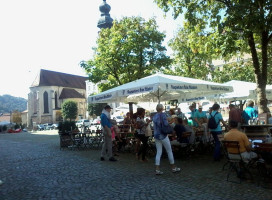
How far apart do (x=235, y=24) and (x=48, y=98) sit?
3163 inches

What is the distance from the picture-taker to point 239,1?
1024 cm

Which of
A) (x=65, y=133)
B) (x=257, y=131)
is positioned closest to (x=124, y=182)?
(x=257, y=131)

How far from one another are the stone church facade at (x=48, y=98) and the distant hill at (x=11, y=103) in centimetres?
8879

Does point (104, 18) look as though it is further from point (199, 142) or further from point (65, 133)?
point (199, 142)

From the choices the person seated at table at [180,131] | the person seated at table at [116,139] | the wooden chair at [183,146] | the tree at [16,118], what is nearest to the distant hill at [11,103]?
the tree at [16,118]

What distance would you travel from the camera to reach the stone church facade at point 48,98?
274 ft

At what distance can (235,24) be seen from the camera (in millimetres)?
10438

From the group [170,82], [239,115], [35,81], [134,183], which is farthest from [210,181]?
[35,81]

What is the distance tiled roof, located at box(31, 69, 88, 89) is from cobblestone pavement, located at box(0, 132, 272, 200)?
80592 millimetres

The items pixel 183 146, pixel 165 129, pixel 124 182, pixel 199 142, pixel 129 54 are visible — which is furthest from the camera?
pixel 129 54

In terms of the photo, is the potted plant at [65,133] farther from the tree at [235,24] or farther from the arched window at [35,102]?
the arched window at [35,102]

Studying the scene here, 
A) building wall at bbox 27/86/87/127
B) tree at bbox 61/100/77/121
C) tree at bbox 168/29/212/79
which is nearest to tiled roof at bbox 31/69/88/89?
building wall at bbox 27/86/87/127

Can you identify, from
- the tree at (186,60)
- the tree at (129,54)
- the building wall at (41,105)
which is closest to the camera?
the tree at (129,54)

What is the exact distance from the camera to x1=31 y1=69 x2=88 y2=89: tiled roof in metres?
86.1
